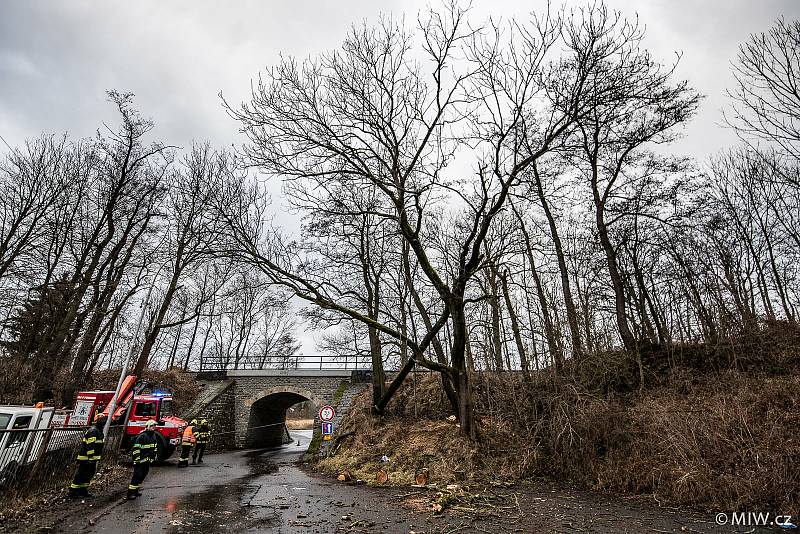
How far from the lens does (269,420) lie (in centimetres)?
2772

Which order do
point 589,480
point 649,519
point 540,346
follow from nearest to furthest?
1. point 649,519
2. point 589,480
3. point 540,346

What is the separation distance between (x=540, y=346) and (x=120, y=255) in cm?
1790

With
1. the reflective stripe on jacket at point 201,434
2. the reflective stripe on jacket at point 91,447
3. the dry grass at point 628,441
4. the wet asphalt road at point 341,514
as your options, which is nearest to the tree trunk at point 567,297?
the dry grass at point 628,441

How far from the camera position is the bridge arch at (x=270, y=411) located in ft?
75.8

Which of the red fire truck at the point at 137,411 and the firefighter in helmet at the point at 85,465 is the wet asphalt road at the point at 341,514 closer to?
the firefighter in helmet at the point at 85,465

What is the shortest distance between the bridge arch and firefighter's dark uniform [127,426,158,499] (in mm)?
13912

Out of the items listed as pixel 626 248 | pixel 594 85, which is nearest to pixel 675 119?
pixel 594 85

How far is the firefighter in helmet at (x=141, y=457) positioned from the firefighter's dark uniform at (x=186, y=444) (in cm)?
567

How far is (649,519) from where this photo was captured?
6.77m

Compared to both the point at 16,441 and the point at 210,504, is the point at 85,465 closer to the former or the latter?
the point at 16,441

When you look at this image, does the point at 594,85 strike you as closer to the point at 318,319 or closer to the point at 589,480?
the point at 589,480

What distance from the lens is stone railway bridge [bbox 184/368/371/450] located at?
70.7 feet

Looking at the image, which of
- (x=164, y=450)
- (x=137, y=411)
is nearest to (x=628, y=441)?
(x=164, y=450)

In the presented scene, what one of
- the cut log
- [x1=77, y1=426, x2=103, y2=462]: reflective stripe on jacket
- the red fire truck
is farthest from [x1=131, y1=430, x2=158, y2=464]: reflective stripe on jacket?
the red fire truck
